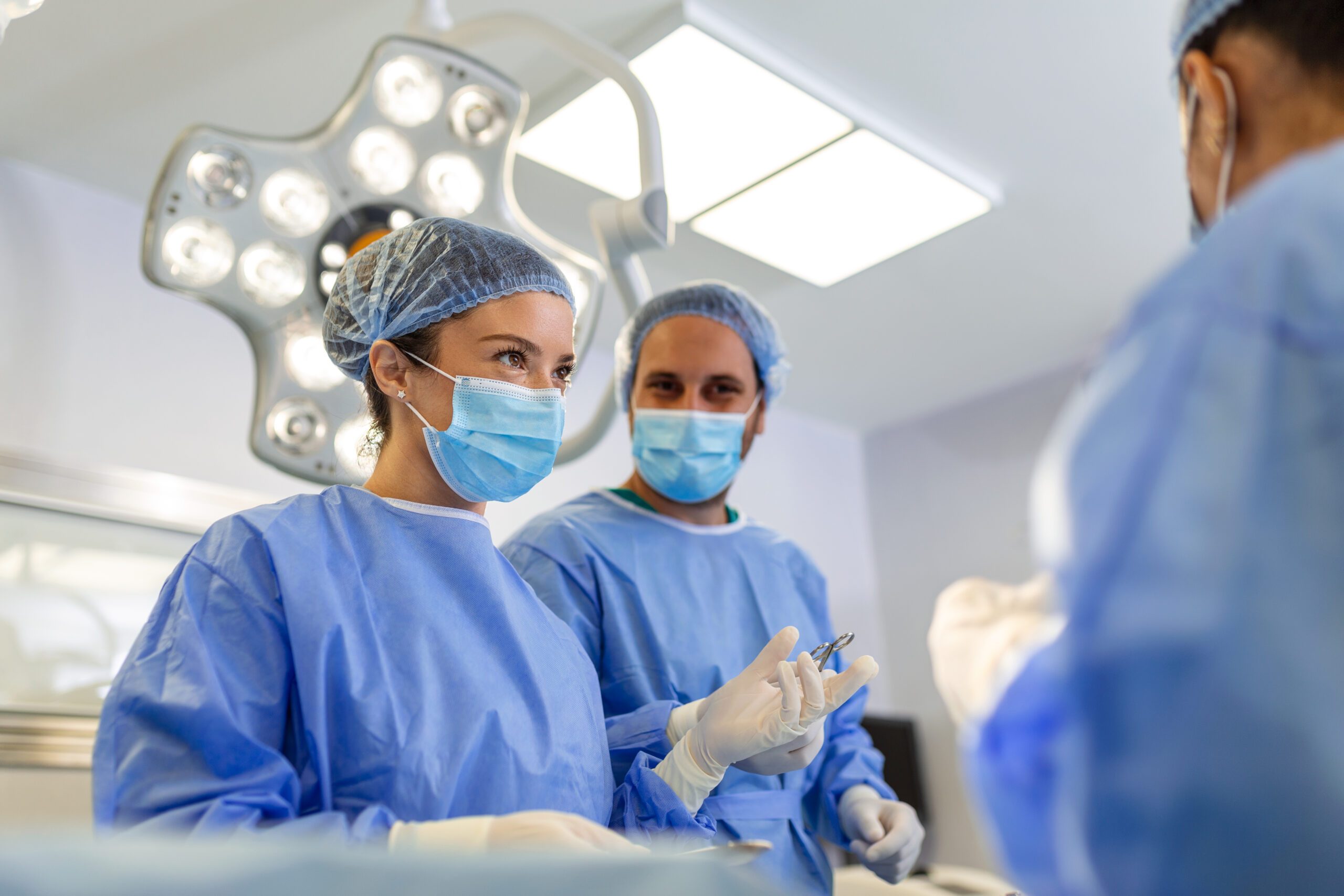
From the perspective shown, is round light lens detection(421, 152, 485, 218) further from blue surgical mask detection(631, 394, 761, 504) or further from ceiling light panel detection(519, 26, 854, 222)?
ceiling light panel detection(519, 26, 854, 222)

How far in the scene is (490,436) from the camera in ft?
4.37

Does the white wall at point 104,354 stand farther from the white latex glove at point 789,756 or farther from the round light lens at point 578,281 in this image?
the white latex glove at point 789,756

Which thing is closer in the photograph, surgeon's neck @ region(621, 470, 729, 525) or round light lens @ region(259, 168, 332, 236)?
round light lens @ region(259, 168, 332, 236)

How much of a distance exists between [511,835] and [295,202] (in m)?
1.28

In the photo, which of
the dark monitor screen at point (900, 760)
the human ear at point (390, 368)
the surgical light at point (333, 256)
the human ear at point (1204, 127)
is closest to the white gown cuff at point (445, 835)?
the human ear at point (390, 368)

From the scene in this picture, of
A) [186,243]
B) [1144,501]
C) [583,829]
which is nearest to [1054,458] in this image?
[1144,501]

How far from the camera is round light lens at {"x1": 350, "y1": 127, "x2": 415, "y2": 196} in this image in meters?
1.78

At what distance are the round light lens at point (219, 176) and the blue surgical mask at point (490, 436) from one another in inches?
23.7

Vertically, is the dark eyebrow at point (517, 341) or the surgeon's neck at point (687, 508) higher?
the dark eyebrow at point (517, 341)

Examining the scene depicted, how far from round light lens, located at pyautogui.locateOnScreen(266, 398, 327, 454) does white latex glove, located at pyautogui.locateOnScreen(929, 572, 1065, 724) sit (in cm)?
122

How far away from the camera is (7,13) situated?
123cm

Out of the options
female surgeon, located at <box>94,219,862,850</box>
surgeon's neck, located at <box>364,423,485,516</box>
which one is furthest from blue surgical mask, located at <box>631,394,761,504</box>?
surgeon's neck, located at <box>364,423,485,516</box>

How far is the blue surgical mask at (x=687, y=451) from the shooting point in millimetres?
1844

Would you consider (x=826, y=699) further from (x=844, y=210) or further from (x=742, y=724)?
(x=844, y=210)
